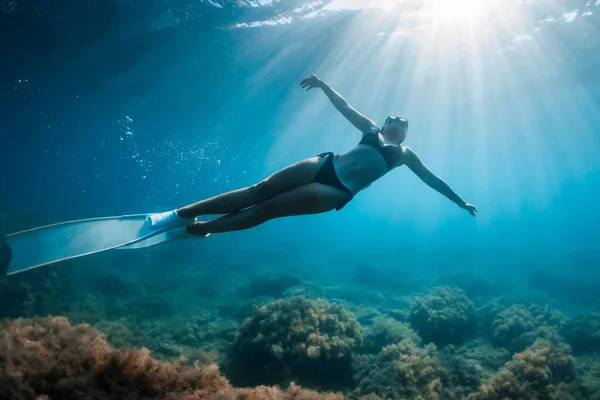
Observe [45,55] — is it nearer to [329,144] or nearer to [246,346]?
[246,346]

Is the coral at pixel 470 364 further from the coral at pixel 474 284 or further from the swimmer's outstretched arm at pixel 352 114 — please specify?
the coral at pixel 474 284

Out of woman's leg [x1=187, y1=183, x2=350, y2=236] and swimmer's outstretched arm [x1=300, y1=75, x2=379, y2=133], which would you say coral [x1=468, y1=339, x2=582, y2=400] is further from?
swimmer's outstretched arm [x1=300, y1=75, x2=379, y2=133]

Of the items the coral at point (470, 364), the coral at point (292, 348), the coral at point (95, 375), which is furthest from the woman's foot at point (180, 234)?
the coral at point (470, 364)

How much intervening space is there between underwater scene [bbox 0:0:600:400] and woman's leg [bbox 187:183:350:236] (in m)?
0.03

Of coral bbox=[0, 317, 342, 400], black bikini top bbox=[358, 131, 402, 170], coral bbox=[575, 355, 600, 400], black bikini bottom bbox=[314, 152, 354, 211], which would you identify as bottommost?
coral bbox=[575, 355, 600, 400]

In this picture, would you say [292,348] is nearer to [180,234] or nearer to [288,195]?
[180,234]

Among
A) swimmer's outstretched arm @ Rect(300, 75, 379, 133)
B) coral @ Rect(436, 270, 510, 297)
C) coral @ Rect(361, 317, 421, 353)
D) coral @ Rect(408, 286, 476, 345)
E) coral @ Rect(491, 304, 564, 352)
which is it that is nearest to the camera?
swimmer's outstretched arm @ Rect(300, 75, 379, 133)

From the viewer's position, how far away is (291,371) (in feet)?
23.4

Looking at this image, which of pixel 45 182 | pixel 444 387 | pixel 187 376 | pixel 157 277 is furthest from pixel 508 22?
pixel 45 182

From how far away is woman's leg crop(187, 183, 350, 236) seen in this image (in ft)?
13.6

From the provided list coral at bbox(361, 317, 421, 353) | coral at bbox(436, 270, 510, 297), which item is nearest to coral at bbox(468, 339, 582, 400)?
coral at bbox(361, 317, 421, 353)

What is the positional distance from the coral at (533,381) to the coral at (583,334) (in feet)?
21.3

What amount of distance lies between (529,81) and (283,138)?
100ft

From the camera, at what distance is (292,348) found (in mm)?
7352
